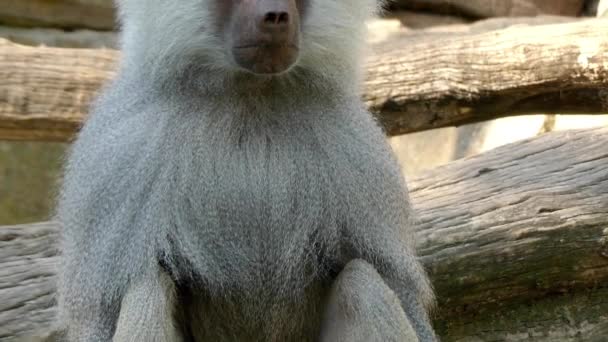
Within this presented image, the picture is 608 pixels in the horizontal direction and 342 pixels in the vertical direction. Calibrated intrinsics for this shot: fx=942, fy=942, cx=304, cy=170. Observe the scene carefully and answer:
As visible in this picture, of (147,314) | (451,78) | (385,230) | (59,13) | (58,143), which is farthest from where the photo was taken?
(59,13)

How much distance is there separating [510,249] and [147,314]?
5.83 ft

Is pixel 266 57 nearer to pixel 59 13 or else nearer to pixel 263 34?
pixel 263 34

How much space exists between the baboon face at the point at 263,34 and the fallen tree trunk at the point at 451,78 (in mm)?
2020

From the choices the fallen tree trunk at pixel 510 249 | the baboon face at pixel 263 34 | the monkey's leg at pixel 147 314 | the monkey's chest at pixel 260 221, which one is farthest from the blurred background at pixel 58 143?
the monkey's leg at pixel 147 314

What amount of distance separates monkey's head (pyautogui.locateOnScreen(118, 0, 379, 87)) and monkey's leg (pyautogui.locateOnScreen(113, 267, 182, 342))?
0.69m

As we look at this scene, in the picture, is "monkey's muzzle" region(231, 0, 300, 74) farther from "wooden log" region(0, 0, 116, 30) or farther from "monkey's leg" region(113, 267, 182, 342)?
"wooden log" region(0, 0, 116, 30)

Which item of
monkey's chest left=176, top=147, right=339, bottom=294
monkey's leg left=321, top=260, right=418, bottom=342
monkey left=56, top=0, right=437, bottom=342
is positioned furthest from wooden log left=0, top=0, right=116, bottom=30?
monkey's leg left=321, top=260, right=418, bottom=342

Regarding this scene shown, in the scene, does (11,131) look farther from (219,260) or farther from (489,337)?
(489,337)

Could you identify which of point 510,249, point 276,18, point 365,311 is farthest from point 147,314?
point 510,249

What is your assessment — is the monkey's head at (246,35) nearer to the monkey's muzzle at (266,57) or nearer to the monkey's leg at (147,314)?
the monkey's muzzle at (266,57)

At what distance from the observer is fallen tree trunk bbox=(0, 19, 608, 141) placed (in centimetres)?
476

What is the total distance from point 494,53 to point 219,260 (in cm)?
269

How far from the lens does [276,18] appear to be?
2.84m

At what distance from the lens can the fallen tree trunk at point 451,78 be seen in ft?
15.6
